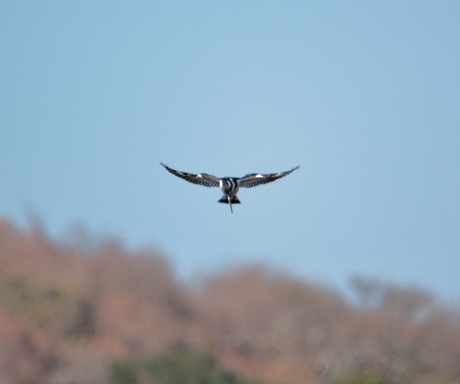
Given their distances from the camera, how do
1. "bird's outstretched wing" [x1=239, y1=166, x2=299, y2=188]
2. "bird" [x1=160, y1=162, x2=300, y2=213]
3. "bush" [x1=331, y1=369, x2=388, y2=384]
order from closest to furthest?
"bird" [x1=160, y1=162, x2=300, y2=213] < "bird's outstretched wing" [x1=239, y1=166, x2=299, y2=188] < "bush" [x1=331, y1=369, x2=388, y2=384]

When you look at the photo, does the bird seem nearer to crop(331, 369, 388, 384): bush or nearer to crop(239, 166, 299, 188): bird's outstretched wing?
crop(239, 166, 299, 188): bird's outstretched wing

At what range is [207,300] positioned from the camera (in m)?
30.8

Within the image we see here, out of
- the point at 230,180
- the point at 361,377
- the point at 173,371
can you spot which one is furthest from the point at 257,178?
the point at 361,377

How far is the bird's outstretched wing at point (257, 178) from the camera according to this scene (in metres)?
17.2

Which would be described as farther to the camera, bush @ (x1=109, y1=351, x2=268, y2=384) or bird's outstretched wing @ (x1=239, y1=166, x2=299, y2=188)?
bush @ (x1=109, y1=351, x2=268, y2=384)

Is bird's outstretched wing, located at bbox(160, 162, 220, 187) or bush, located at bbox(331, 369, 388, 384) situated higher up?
bush, located at bbox(331, 369, 388, 384)

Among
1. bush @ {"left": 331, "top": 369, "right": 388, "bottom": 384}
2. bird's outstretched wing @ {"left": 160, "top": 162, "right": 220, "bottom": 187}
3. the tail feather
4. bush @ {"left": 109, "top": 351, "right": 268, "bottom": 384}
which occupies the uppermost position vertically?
bush @ {"left": 331, "top": 369, "right": 388, "bottom": 384}

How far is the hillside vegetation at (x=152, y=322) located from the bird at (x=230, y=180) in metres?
13.0

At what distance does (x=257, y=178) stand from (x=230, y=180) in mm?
708

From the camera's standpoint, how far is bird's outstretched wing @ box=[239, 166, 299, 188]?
678 inches

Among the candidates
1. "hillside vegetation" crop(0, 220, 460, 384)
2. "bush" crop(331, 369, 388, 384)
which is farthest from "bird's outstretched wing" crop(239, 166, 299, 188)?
"bush" crop(331, 369, 388, 384)

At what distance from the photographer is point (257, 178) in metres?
17.4

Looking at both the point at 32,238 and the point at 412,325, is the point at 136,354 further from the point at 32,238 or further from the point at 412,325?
the point at 412,325

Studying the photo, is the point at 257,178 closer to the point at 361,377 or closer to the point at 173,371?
the point at 173,371
